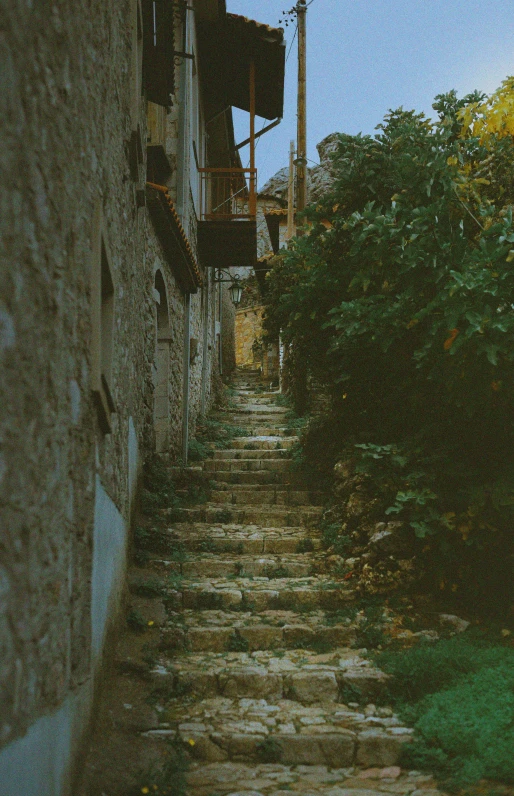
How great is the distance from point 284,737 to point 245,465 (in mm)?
5316

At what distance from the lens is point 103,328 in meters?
4.11

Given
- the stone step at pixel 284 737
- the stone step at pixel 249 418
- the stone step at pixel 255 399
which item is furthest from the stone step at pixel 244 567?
the stone step at pixel 255 399

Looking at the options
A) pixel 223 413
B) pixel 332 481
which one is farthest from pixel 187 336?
pixel 223 413

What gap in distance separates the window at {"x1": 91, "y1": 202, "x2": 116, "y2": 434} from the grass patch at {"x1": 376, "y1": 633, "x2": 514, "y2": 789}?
2.34 metres

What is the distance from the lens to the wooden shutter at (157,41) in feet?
22.0

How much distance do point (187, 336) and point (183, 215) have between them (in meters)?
1.62

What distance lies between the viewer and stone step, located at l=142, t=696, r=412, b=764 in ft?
12.6

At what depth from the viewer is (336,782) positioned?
365 cm

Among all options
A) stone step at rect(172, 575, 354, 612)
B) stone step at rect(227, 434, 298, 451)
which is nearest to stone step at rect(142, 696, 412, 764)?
stone step at rect(172, 575, 354, 612)

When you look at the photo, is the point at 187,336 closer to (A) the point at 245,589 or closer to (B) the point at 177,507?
(B) the point at 177,507

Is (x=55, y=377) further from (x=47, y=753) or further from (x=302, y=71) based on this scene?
(x=302, y=71)

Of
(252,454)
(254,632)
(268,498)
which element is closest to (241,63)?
(252,454)

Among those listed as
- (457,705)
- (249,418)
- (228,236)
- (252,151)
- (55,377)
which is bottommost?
(457,705)

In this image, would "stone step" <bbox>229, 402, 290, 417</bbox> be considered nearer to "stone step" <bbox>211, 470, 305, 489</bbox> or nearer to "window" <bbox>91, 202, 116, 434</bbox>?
"stone step" <bbox>211, 470, 305, 489</bbox>
